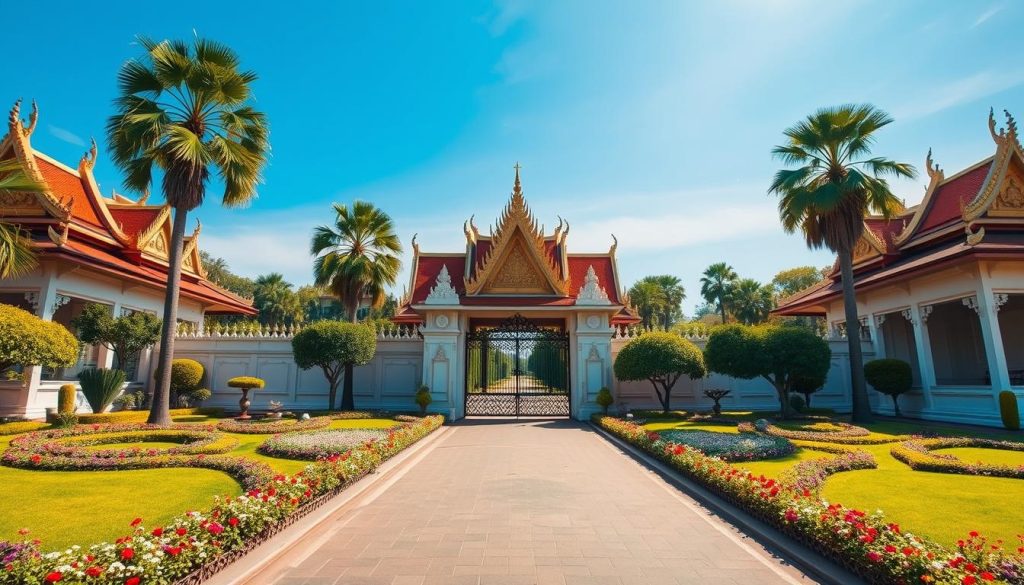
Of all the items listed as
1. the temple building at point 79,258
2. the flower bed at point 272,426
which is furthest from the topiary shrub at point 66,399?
the flower bed at point 272,426

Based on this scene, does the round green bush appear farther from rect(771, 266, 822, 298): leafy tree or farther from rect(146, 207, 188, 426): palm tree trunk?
rect(771, 266, 822, 298): leafy tree

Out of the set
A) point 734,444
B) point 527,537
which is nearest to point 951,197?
point 734,444

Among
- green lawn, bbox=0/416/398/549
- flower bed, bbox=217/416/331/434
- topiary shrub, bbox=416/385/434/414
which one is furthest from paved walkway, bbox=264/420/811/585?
topiary shrub, bbox=416/385/434/414

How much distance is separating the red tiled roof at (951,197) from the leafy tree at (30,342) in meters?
28.5

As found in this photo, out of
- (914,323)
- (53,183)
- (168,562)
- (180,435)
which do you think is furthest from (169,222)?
(914,323)

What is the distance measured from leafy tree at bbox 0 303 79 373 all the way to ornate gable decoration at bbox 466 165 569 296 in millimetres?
12080

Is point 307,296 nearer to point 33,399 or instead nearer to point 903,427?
point 33,399

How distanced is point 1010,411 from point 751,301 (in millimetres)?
32297

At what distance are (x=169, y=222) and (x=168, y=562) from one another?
73.0ft

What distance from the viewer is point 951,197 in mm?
19578

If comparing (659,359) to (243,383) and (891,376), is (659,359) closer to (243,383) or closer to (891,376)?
(891,376)

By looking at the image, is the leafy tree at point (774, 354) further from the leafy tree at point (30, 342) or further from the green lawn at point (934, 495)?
the leafy tree at point (30, 342)

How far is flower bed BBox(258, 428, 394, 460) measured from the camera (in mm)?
9938

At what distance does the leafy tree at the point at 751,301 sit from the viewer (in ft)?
149
